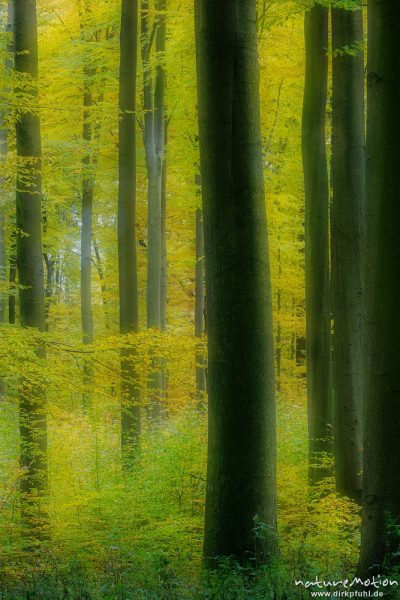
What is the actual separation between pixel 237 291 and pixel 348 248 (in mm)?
3861

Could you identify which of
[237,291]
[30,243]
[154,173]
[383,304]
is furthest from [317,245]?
[154,173]

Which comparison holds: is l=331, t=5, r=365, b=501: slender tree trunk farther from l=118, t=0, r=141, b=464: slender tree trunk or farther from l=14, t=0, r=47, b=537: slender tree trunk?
l=118, t=0, r=141, b=464: slender tree trunk

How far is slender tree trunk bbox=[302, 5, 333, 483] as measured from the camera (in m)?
10.2

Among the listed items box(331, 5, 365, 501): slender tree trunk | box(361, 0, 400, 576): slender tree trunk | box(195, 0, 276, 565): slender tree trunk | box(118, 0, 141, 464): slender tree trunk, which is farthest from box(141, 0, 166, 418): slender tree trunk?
box(361, 0, 400, 576): slender tree trunk

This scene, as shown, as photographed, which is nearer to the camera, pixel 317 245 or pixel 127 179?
pixel 317 245

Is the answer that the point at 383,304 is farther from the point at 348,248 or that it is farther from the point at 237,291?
the point at 348,248

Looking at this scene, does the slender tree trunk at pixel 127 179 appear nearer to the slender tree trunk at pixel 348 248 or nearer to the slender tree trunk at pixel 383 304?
the slender tree trunk at pixel 348 248

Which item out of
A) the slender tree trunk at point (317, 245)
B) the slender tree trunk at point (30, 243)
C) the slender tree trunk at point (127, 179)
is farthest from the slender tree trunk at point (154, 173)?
the slender tree trunk at point (30, 243)

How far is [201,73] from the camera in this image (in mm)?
5980

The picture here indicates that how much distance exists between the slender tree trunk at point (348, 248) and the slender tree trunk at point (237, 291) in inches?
133

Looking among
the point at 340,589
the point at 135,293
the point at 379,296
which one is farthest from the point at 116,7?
the point at 340,589

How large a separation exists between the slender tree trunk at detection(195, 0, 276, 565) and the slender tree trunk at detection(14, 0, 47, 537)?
4.12m

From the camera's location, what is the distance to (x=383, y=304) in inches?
185

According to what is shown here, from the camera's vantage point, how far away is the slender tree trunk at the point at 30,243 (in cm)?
943
